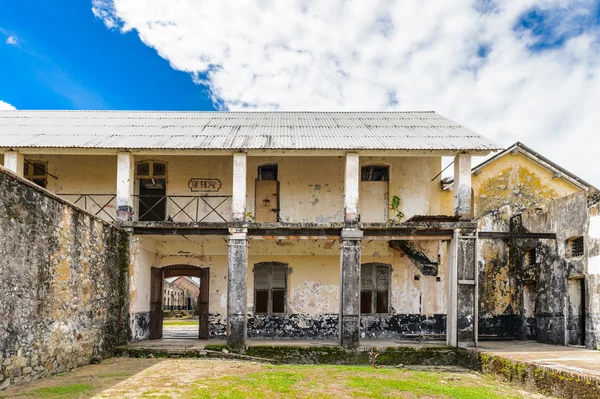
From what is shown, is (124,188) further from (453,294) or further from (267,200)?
(453,294)

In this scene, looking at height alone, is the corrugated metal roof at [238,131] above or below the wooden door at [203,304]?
above

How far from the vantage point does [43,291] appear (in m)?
8.85

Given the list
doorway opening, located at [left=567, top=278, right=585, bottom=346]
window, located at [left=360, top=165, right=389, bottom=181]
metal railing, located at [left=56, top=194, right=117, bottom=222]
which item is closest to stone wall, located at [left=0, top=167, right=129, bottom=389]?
metal railing, located at [left=56, top=194, right=117, bottom=222]

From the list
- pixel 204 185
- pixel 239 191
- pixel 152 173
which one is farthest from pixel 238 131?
pixel 152 173

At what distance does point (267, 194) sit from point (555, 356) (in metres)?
8.46

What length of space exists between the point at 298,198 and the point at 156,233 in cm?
431

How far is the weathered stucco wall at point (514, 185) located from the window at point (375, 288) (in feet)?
13.3

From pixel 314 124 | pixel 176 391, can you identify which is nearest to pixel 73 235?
pixel 176 391

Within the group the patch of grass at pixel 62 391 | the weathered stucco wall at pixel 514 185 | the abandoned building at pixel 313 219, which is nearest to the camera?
the patch of grass at pixel 62 391

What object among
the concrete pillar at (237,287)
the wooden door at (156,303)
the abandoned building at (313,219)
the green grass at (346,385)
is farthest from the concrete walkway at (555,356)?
the wooden door at (156,303)

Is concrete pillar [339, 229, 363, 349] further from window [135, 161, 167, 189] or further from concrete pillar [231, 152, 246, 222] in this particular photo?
window [135, 161, 167, 189]

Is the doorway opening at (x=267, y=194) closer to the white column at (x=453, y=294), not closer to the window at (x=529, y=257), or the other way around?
the white column at (x=453, y=294)

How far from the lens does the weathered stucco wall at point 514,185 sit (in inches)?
677

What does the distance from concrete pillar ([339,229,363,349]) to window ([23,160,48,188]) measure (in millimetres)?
8888
